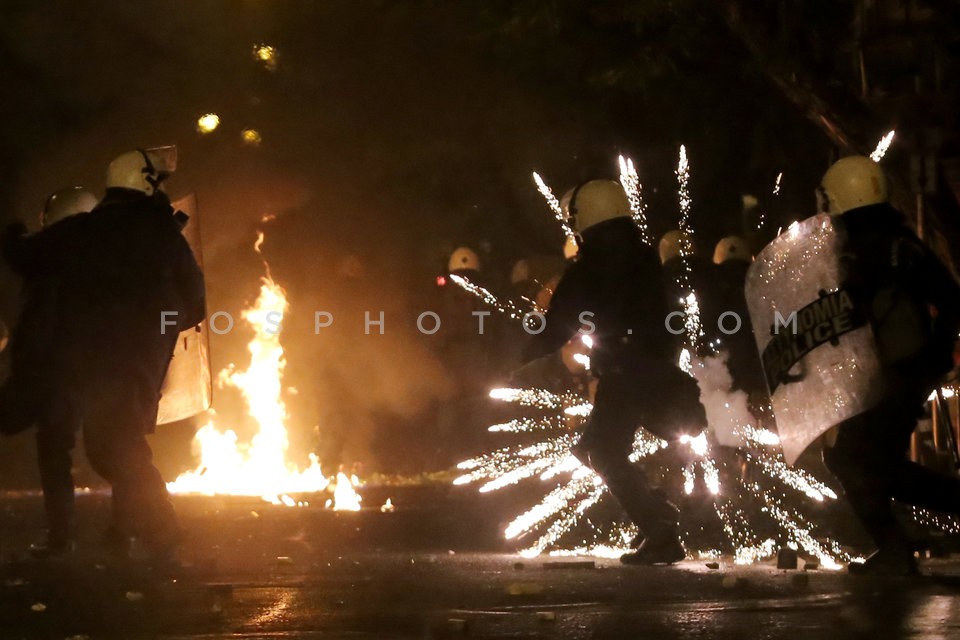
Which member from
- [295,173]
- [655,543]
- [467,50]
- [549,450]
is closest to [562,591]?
[655,543]

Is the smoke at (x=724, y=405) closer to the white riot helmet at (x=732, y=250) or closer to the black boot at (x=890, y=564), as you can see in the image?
the white riot helmet at (x=732, y=250)

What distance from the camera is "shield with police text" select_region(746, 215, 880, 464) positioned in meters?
7.43

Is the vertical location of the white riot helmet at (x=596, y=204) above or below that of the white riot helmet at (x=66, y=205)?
below

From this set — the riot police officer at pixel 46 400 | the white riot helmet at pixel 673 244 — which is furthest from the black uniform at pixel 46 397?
the white riot helmet at pixel 673 244

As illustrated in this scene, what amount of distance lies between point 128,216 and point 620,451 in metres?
2.60

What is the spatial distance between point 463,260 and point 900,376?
1461 centimetres

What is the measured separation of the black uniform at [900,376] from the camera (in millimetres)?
7277

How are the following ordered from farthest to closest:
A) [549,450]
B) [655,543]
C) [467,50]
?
[467,50] → [549,450] → [655,543]

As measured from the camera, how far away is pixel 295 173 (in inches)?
888

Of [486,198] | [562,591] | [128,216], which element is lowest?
[562,591]

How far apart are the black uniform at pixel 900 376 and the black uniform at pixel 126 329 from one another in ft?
10.5

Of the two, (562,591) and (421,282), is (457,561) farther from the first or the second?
(421,282)

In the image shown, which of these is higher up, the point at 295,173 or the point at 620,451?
the point at 295,173

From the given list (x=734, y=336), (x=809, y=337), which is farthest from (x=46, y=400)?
(x=734, y=336)
